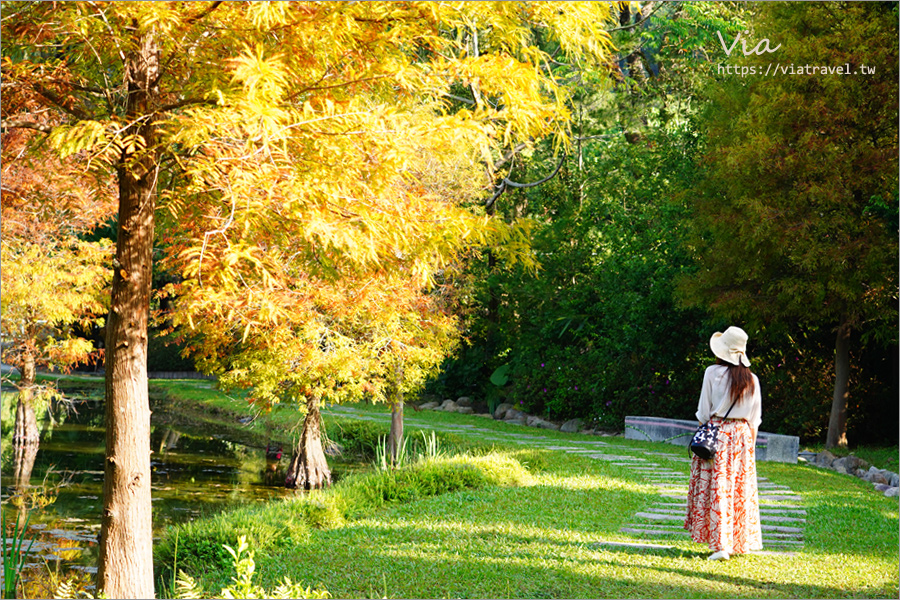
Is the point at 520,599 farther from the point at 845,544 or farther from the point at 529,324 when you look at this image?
the point at 529,324

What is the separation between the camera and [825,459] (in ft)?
39.6

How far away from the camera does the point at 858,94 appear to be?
1120 centimetres

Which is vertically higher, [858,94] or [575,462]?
[858,94]

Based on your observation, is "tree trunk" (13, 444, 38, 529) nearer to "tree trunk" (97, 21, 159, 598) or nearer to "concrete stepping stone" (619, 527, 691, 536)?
"tree trunk" (97, 21, 159, 598)

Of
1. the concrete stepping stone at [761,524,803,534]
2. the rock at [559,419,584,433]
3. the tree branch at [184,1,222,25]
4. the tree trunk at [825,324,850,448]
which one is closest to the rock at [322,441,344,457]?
the rock at [559,419,584,433]

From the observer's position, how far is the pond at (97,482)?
29.5 ft

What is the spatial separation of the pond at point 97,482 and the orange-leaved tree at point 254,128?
331cm

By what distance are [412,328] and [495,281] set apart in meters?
7.41

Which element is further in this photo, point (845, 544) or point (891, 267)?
point (891, 267)

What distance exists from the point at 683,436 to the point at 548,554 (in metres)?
8.49

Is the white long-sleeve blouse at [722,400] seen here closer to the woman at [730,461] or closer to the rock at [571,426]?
the woman at [730,461]

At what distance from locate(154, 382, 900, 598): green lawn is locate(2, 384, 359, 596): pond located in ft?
7.51

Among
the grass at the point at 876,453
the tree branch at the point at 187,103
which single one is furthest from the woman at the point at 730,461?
the grass at the point at 876,453

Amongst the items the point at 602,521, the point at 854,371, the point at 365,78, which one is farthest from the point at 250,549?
the point at 854,371
